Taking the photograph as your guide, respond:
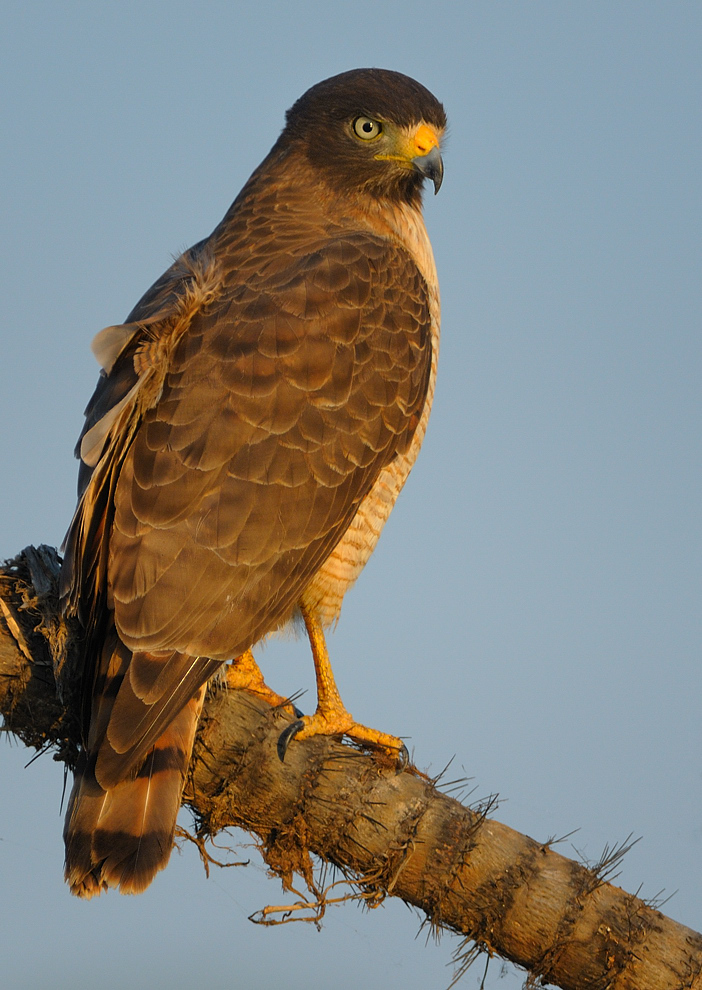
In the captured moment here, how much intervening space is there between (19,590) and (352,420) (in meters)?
1.39

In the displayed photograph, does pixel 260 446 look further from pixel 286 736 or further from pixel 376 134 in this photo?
pixel 376 134

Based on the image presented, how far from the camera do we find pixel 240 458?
12.4 feet

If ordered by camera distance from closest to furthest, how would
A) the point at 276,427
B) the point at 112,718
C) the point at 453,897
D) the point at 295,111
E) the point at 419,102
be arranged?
1. the point at 112,718
2. the point at 453,897
3. the point at 276,427
4. the point at 419,102
5. the point at 295,111

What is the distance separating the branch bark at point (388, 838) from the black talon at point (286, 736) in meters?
0.02

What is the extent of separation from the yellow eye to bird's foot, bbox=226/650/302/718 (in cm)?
241

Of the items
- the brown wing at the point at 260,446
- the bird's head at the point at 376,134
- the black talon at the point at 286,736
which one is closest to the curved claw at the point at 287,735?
the black talon at the point at 286,736

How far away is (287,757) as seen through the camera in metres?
3.72

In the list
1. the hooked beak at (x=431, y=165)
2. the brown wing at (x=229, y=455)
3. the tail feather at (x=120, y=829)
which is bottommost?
the tail feather at (x=120, y=829)

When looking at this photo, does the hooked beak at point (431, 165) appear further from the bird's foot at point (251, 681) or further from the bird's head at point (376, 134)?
the bird's foot at point (251, 681)

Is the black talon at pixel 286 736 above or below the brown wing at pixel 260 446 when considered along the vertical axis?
below

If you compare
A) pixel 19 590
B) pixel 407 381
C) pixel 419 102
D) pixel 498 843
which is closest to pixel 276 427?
pixel 407 381

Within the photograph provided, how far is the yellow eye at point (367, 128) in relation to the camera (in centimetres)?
494

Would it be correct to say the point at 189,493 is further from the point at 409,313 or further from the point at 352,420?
the point at 409,313

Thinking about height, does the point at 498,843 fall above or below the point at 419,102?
below
